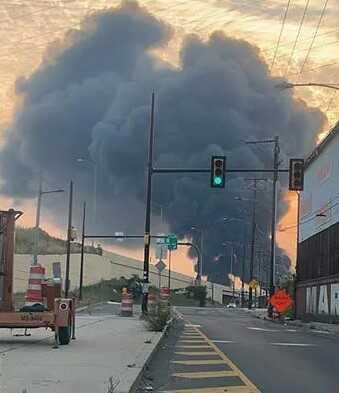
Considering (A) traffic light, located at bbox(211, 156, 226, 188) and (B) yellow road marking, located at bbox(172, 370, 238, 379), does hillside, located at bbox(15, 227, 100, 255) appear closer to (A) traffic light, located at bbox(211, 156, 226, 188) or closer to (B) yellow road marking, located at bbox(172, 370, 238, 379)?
(A) traffic light, located at bbox(211, 156, 226, 188)

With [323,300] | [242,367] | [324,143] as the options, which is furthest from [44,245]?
[242,367]

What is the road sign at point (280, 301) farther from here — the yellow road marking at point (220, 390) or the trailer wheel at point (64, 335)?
the yellow road marking at point (220, 390)

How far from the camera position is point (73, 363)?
13.3 meters

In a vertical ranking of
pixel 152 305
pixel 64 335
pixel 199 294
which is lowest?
pixel 64 335

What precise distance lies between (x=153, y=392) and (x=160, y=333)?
12251 mm

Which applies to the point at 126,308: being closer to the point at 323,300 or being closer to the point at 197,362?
the point at 323,300

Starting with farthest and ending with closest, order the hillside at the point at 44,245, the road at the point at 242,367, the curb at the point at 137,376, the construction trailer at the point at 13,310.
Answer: the hillside at the point at 44,245, the construction trailer at the point at 13,310, the road at the point at 242,367, the curb at the point at 137,376

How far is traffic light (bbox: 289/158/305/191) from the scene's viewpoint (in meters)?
28.5

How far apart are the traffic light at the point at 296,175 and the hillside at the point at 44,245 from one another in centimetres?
5669

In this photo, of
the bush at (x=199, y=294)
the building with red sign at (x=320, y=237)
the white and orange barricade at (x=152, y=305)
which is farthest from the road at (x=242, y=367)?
the bush at (x=199, y=294)

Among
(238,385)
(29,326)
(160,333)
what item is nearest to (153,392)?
(238,385)

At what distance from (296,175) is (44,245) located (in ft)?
259

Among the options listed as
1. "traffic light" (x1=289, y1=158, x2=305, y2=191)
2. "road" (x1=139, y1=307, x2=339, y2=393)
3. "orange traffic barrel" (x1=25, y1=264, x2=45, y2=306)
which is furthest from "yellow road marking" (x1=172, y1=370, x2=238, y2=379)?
"traffic light" (x1=289, y1=158, x2=305, y2=191)

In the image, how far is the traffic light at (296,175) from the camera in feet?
93.5
